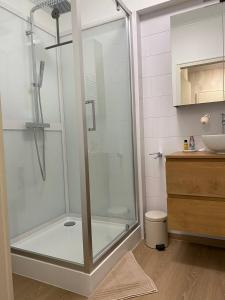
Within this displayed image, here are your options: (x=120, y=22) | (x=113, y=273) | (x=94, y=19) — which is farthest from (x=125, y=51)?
(x=113, y=273)

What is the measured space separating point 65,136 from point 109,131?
0.78 m

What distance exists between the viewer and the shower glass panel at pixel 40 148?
78.8 inches

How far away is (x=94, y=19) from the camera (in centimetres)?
184

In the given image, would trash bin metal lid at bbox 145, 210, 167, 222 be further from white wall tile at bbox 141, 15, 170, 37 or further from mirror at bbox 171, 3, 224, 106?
white wall tile at bbox 141, 15, 170, 37

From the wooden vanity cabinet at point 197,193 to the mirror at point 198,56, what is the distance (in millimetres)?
624

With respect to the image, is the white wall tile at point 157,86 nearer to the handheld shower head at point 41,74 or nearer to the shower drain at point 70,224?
the handheld shower head at point 41,74

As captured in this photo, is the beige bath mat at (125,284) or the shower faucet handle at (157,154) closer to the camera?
the beige bath mat at (125,284)

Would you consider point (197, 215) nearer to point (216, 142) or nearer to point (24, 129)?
point (216, 142)

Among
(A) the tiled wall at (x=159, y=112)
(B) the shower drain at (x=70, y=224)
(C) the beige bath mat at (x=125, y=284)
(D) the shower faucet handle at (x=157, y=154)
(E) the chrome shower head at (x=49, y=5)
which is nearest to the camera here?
(C) the beige bath mat at (x=125, y=284)

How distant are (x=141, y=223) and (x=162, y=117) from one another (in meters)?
1.04

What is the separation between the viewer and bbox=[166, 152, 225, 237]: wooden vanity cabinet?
1671mm

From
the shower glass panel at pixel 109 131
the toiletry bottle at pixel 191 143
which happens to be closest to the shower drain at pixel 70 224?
the shower glass panel at pixel 109 131

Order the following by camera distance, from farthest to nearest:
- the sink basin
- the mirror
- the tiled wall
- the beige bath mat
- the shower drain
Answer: the shower drain < the tiled wall < the mirror < the sink basin < the beige bath mat

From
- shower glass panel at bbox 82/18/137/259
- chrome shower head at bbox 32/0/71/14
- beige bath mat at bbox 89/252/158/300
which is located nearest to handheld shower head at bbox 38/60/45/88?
chrome shower head at bbox 32/0/71/14
